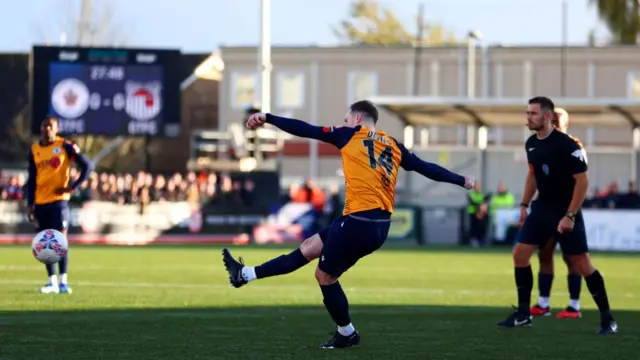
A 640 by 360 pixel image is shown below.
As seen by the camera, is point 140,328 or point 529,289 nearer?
point 140,328

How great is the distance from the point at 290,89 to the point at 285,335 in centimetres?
4503

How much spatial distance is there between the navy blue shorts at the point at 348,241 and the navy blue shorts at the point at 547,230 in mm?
2829

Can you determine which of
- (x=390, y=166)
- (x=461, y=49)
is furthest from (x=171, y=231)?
(x=390, y=166)

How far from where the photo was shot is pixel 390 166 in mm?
11180

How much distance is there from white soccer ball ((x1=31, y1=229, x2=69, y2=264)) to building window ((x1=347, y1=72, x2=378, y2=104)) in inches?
1568

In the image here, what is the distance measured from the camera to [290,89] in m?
56.9

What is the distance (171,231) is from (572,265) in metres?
23.9

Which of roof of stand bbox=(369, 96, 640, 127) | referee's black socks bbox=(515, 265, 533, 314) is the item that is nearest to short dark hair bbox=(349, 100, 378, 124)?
referee's black socks bbox=(515, 265, 533, 314)

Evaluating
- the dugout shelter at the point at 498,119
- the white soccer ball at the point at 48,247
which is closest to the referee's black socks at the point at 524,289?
the white soccer ball at the point at 48,247

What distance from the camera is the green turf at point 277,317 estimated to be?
1101cm

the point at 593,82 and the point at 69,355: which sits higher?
the point at 593,82

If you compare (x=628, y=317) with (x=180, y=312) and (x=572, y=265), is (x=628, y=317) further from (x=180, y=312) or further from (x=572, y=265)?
(x=180, y=312)

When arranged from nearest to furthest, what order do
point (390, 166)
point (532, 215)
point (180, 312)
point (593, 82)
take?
point (390, 166)
point (532, 215)
point (180, 312)
point (593, 82)

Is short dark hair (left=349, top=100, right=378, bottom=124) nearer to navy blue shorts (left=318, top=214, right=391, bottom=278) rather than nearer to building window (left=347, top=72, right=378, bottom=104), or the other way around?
navy blue shorts (left=318, top=214, right=391, bottom=278)
